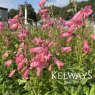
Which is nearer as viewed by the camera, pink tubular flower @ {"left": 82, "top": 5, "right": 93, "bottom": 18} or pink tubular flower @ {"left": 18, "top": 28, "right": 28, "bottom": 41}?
pink tubular flower @ {"left": 82, "top": 5, "right": 93, "bottom": 18}

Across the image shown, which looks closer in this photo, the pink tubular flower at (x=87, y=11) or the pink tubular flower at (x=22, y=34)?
the pink tubular flower at (x=87, y=11)

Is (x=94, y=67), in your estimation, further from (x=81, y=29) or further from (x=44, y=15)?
(x=44, y=15)

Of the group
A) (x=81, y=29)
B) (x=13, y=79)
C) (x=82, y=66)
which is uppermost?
(x=81, y=29)

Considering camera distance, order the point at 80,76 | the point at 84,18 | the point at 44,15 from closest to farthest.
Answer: the point at 84,18 → the point at 80,76 → the point at 44,15

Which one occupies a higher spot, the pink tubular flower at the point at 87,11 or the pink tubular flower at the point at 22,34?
the pink tubular flower at the point at 87,11

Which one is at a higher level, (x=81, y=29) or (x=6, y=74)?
(x=81, y=29)

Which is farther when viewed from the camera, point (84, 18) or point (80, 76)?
point (80, 76)

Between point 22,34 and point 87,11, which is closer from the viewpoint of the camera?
point 87,11

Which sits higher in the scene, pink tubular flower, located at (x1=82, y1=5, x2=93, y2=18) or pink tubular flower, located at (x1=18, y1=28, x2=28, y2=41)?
pink tubular flower, located at (x1=82, y1=5, x2=93, y2=18)

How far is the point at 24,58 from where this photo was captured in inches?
138

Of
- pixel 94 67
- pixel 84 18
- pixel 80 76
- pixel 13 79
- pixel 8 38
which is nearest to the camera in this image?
pixel 84 18

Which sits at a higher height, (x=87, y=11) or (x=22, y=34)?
(x=87, y=11)

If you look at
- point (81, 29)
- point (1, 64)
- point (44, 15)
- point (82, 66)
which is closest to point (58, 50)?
point (82, 66)

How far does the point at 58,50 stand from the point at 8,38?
169 cm
